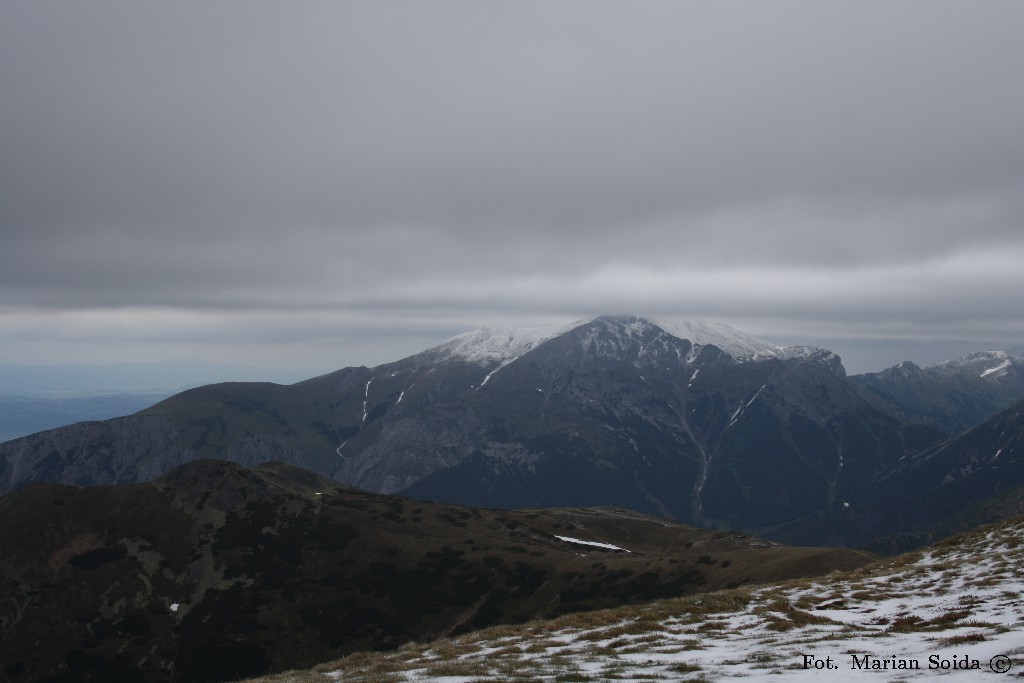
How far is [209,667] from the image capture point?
143250 millimetres

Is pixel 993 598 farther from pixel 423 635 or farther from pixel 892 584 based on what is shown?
pixel 423 635

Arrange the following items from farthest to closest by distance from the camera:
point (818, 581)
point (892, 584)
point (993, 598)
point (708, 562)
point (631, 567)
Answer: point (631, 567)
point (708, 562)
point (818, 581)
point (892, 584)
point (993, 598)

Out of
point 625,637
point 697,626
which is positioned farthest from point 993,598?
point 625,637

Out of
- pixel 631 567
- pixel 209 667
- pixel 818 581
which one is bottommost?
pixel 209 667

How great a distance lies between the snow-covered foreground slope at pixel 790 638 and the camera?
2564 cm

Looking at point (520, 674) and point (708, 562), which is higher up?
point (520, 674)

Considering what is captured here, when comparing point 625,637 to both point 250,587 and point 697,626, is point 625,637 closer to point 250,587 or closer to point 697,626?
point 697,626

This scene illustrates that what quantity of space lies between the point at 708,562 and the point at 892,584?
9970 centimetres

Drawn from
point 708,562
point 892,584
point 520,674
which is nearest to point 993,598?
point 892,584

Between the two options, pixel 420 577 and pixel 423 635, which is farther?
pixel 420 577

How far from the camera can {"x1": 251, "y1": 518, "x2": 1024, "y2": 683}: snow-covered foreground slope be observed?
1009 inches

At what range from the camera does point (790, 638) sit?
107 feet

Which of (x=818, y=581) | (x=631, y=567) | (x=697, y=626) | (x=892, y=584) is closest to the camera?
(x=697, y=626)

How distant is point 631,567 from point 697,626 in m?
118
